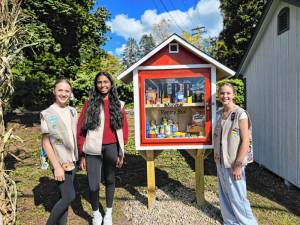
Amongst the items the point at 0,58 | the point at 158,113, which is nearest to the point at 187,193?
the point at 158,113

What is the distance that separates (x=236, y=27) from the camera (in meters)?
23.2

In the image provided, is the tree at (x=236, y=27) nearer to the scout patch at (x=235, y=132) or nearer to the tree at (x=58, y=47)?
the tree at (x=58, y=47)

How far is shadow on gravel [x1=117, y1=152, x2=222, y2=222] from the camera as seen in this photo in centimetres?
495

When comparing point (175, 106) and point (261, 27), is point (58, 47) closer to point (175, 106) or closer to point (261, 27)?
point (261, 27)

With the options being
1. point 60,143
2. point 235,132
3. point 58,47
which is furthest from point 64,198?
point 58,47

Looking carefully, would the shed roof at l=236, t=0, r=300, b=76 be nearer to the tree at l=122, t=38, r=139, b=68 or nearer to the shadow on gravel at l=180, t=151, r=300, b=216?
the shadow on gravel at l=180, t=151, r=300, b=216

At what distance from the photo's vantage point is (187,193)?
221 inches

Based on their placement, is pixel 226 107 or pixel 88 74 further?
pixel 88 74

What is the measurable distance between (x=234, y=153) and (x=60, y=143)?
2.05 metres

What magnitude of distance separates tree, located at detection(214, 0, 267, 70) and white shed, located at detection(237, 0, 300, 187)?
1447 cm

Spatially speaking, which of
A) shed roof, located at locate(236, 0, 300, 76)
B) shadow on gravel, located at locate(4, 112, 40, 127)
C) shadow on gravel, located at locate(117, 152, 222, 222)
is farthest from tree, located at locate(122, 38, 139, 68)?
shadow on gravel, located at locate(117, 152, 222, 222)

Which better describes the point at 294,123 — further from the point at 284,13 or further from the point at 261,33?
the point at 261,33

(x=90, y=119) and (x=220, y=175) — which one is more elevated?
(x=90, y=119)

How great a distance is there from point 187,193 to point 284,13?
4.04 meters
